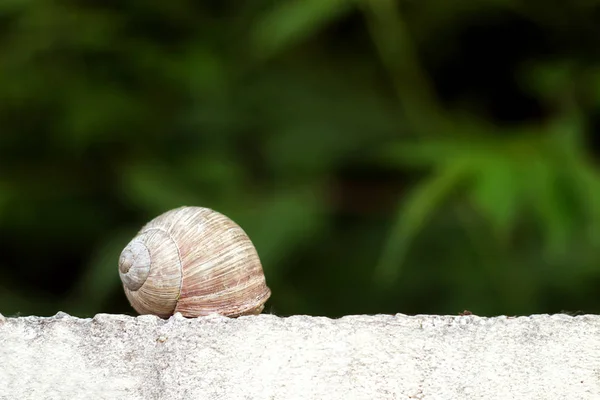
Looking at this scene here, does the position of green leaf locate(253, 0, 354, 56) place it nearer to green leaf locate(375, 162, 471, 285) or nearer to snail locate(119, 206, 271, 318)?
green leaf locate(375, 162, 471, 285)

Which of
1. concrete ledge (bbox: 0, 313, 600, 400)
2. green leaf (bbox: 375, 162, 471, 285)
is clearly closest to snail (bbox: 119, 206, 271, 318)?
concrete ledge (bbox: 0, 313, 600, 400)

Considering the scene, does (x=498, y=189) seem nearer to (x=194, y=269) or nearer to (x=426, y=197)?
(x=426, y=197)

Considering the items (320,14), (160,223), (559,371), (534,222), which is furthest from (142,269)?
(534,222)

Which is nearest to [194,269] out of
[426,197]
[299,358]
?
[299,358]

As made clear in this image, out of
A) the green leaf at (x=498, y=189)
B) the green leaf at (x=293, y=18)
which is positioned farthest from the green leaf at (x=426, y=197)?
A: the green leaf at (x=293, y=18)

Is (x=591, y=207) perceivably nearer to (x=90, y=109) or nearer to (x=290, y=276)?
(x=290, y=276)

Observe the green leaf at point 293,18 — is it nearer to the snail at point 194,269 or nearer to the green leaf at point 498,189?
the green leaf at point 498,189

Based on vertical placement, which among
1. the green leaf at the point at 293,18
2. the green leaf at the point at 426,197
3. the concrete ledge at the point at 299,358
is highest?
the green leaf at the point at 293,18
